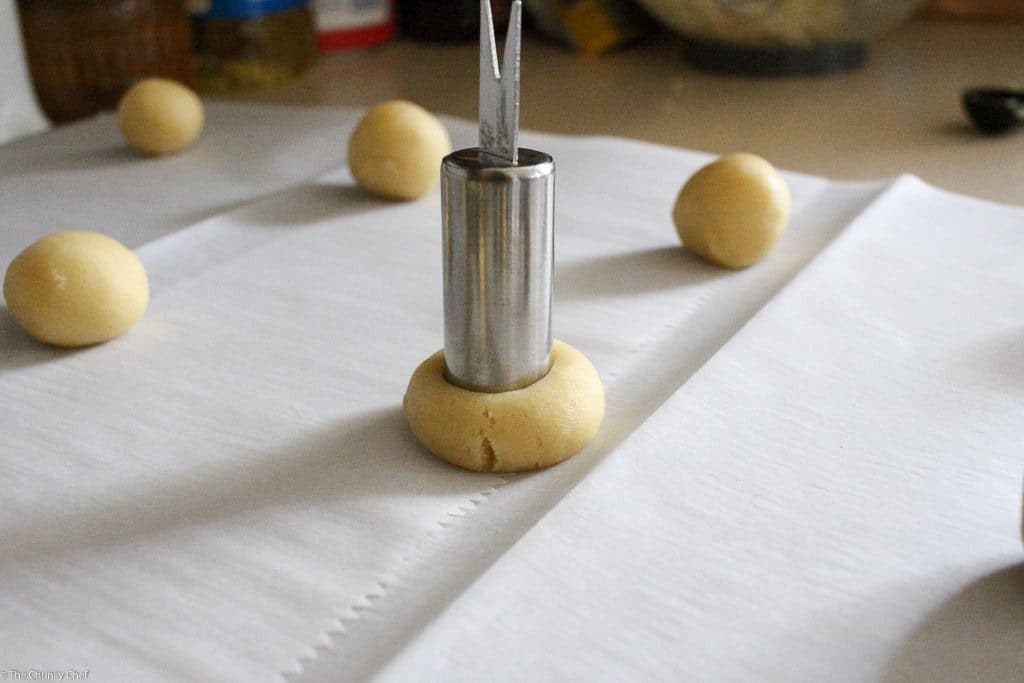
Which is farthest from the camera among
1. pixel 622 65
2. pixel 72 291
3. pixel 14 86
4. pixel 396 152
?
pixel 622 65

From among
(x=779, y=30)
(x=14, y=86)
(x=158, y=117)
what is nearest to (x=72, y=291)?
(x=158, y=117)

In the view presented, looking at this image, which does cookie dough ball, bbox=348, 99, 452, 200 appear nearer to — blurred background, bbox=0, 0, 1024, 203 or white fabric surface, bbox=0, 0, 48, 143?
blurred background, bbox=0, 0, 1024, 203

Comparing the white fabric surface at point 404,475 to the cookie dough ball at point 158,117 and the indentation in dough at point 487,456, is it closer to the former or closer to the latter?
the indentation in dough at point 487,456

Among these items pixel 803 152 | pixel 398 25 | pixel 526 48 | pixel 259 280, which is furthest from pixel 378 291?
pixel 398 25

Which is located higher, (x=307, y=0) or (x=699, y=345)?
(x=307, y=0)

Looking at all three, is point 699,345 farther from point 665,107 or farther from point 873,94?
point 873,94

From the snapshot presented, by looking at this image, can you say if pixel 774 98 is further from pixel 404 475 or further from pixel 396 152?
pixel 404 475
